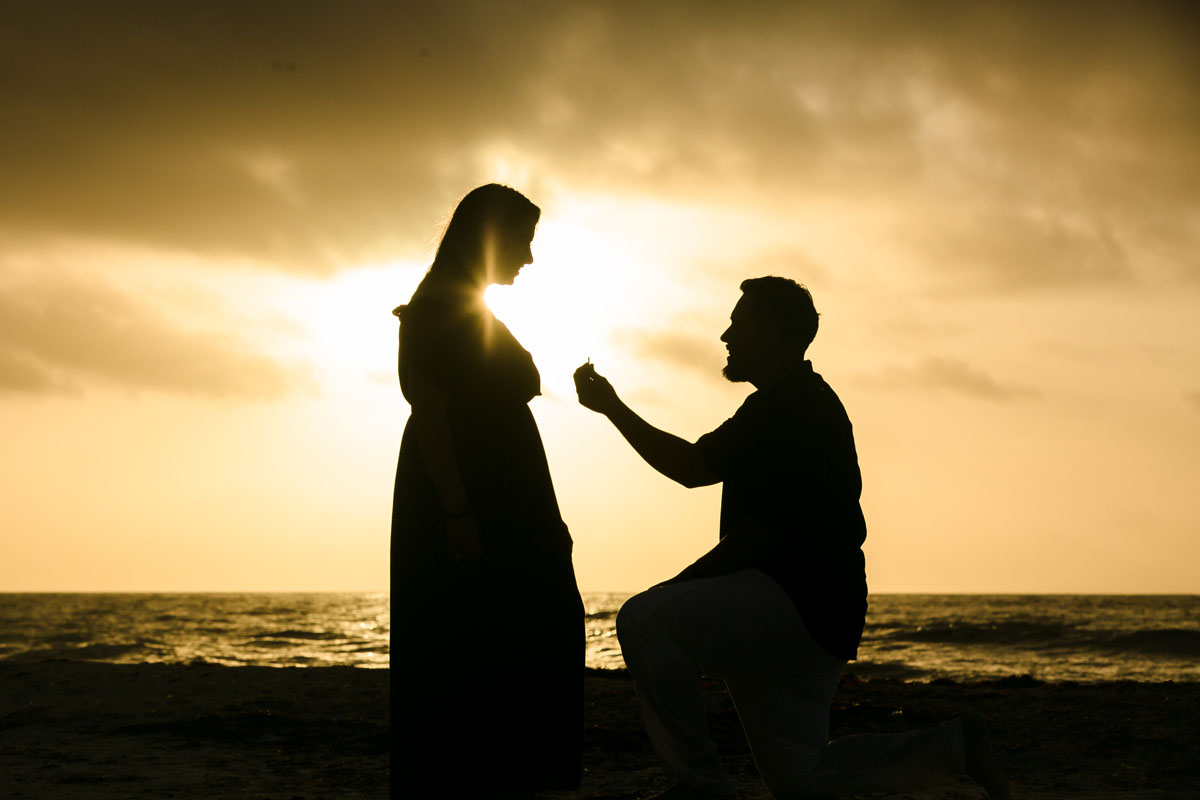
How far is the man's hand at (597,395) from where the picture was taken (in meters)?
4.05

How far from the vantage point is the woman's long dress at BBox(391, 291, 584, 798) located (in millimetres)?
3643

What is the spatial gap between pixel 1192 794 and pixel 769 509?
3940mm

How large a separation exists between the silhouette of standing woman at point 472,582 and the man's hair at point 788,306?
0.97 m

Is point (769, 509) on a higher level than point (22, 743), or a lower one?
higher

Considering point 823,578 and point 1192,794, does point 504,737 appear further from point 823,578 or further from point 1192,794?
point 1192,794

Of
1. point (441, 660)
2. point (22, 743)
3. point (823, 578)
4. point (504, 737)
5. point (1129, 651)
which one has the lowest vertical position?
point (1129, 651)

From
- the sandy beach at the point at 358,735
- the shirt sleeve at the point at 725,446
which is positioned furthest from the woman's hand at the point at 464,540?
the sandy beach at the point at 358,735

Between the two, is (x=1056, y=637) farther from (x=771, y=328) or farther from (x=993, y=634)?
(x=771, y=328)

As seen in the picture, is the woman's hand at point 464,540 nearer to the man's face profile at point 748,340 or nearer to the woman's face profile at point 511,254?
the woman's face profile at point 511,254

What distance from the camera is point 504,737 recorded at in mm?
3668

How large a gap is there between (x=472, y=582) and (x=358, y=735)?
512 cm

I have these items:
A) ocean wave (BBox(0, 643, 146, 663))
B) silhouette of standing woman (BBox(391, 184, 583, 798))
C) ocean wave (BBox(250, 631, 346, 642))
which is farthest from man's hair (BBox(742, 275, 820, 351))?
ocean wave (BBox(250, 631, 346, 642))

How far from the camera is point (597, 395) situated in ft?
13.3

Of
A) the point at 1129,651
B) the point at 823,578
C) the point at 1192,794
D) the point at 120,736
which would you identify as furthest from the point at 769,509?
the point at 1129,651
